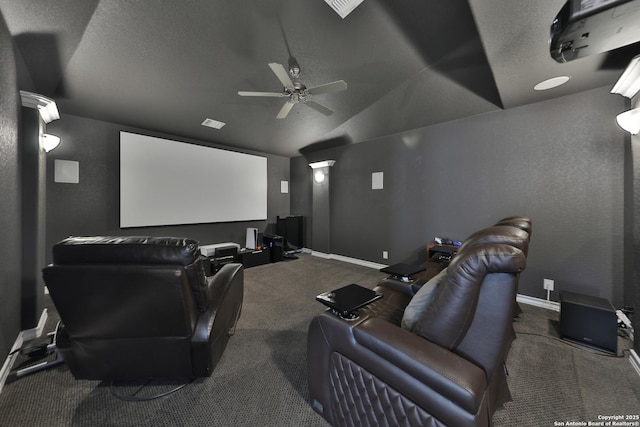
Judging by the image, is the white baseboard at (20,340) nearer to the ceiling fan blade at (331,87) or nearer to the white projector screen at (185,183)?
the white projector screen at (185,183)

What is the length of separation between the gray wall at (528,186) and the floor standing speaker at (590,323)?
0.73 m

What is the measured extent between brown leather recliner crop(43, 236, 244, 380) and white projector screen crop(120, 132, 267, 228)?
10.1 feet

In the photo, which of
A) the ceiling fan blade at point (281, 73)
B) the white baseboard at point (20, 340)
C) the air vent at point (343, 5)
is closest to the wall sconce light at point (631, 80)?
the air vent at point (343, 5)

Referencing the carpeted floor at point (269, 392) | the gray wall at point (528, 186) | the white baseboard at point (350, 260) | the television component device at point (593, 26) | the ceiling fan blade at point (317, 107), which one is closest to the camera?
the television component device at point (593, 26)

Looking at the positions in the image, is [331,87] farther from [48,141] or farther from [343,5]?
[48,141]

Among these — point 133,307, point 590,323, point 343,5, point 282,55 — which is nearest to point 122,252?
point 133,307

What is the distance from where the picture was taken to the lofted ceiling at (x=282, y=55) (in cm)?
191

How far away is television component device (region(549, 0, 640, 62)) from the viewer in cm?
69

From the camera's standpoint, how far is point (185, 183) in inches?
172

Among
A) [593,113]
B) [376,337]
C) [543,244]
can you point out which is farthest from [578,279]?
[376,337]

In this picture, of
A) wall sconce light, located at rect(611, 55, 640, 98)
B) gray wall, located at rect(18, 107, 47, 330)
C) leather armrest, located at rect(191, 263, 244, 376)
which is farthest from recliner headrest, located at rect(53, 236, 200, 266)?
wall sconce light, located at rect(611, 55, 640, 98)

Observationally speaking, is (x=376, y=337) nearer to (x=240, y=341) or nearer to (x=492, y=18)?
(x=240, y=341)

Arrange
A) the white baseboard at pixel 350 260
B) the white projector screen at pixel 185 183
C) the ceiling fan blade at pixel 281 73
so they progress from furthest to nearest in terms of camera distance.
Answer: the white baseboard at pixel 350 260, the white projector screen at pixel 185 183, the ceiling fan blade at pixel 281 73

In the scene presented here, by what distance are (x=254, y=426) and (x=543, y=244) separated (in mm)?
3601
